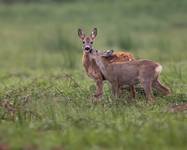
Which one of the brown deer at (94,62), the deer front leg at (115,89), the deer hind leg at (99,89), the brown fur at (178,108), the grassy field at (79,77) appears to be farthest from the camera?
the brown deer at (94,62)

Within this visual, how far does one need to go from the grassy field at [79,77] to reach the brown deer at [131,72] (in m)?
0.28

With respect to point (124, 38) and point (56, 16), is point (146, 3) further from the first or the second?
point (124, 38)

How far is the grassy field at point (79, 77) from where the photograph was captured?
8.02m

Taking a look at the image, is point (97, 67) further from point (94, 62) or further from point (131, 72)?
point (131, 72)

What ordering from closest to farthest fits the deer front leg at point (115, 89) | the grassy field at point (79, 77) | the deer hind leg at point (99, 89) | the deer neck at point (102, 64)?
the grassy field at point (79, 77), the deer front leg at point (115, 89), the deer hind leg at point (99, 89), the deer neck at point (102, 64)

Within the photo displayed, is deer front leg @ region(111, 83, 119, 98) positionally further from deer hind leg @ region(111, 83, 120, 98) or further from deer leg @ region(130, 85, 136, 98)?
deer leg @ region(130, 85, 136, 98)

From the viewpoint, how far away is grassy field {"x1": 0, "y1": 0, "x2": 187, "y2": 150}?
802 cm

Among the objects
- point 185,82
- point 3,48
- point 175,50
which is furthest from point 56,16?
point 185,82

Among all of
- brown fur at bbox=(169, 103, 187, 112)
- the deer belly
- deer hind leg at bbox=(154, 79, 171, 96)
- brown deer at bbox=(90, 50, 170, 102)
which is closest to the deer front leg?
brown deer at bbox=(90, 50, 170, 102)

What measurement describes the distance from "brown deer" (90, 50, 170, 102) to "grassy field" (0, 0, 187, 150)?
0.28 metres

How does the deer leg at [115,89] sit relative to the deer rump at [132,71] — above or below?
below

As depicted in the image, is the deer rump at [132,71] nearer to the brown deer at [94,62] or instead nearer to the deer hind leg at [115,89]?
the deer hind leg at [115,89]

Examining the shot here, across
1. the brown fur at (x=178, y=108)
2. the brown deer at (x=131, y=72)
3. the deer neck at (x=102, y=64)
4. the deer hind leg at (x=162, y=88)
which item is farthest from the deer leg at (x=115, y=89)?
the brown fur at (x=178, y=108)

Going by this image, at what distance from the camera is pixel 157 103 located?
10.6m
